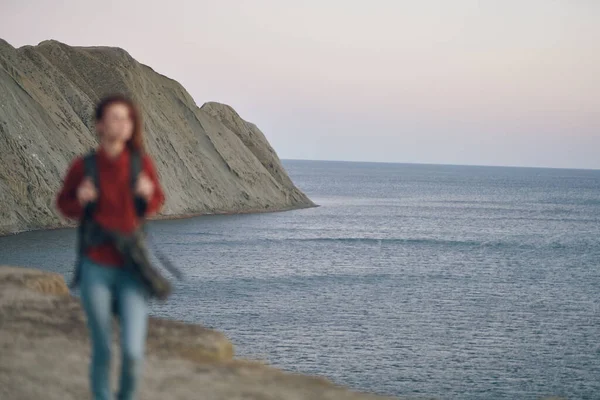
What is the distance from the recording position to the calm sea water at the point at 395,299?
2741cm

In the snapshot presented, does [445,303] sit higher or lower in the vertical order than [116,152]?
lower

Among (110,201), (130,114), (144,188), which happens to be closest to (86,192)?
(110,201)

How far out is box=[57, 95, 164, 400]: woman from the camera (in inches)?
229

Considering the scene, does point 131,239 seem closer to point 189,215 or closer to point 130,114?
point 130,114

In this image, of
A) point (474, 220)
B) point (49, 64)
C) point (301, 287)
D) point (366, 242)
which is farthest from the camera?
point (474, 220)

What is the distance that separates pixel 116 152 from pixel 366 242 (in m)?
68.5

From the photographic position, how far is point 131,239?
5812mm

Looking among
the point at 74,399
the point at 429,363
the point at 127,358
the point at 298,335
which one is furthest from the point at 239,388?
the point at 298,335

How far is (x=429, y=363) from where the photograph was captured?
28.2 metres

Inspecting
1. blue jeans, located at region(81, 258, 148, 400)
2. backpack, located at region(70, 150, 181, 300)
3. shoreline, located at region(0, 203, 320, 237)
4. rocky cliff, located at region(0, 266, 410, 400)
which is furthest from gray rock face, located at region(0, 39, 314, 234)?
backpack, located at region(70, 150, 181, 300)

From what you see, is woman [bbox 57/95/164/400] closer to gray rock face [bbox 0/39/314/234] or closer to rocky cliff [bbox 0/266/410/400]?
rocky cliff [bbox 0/266/410/400]

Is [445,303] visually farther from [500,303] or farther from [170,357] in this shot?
[170,357]

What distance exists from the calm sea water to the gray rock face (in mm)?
4275

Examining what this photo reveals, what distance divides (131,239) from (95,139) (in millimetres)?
78849
